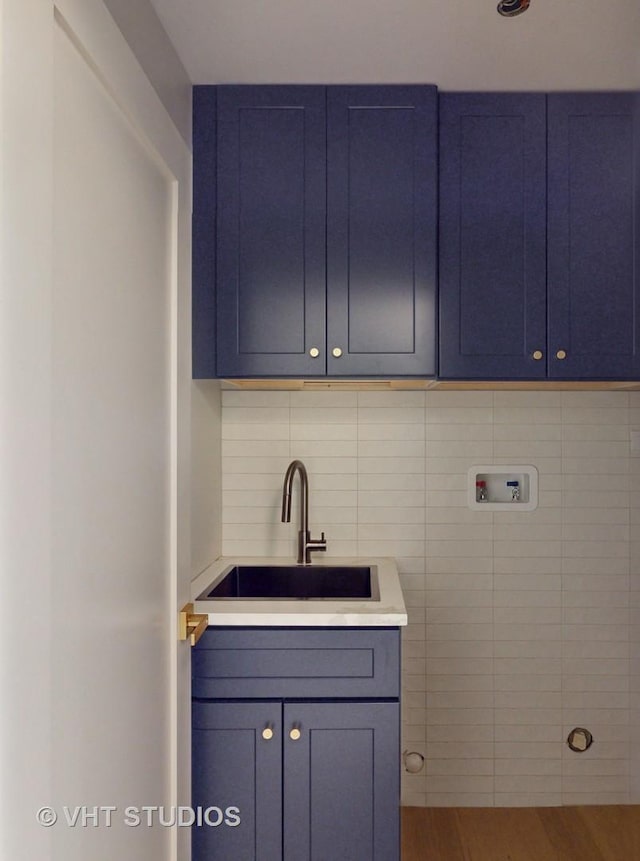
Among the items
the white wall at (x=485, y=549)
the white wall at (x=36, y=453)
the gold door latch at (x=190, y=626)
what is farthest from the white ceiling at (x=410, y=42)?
the gold door latch at (x=190, y=626)

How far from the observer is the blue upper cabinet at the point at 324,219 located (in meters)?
2.25

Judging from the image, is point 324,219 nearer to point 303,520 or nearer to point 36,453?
point 303,520

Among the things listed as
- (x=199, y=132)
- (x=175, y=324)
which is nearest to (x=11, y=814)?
(x=175, y=324)

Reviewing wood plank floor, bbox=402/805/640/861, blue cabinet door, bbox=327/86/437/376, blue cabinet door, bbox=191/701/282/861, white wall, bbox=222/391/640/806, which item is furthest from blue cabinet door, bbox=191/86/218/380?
wood plank floor, bbox=402/805/640/861

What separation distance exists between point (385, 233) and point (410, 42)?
51cm

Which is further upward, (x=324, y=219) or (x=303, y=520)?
(x=324, y=219)

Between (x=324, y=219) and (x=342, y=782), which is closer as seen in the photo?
(x=342, y=782)

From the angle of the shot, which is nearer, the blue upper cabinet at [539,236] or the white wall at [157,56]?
the white wall at [157,56]

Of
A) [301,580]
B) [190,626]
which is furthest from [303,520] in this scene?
[190,626]

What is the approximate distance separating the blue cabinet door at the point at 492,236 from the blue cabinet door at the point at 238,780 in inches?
45.1

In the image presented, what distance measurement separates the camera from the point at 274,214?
7.43 feet

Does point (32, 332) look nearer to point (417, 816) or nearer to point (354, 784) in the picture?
point (354, 784)

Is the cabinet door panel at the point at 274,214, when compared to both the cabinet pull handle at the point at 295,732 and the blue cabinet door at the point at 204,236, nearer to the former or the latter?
the blue cabinet door at the point at 204,236

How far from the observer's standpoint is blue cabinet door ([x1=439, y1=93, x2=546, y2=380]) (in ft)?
7.54
